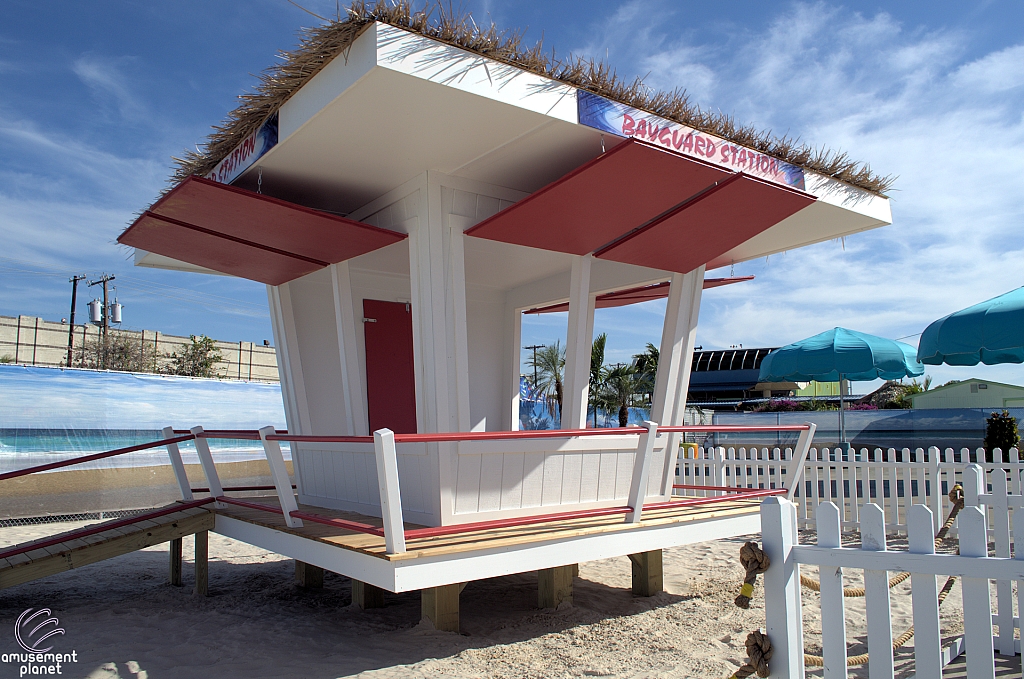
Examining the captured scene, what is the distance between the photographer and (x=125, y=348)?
3112cm

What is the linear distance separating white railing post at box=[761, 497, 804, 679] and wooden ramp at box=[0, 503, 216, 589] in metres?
5.90

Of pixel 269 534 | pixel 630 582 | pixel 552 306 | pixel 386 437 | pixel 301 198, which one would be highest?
pixel 301 198

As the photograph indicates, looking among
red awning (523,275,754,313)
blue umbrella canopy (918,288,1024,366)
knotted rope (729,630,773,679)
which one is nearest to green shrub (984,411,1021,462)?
blue umbrella canopy (918,288,1024,366)

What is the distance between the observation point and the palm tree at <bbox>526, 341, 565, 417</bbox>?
69.5 feet

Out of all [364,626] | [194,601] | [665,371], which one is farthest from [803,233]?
[194,601]

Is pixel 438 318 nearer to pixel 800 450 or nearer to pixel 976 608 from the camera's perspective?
pixel 800 450

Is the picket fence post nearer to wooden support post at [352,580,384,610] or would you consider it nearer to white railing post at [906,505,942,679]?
white railing post at [906,505,942,679]

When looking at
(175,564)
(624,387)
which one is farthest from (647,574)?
(624,387)

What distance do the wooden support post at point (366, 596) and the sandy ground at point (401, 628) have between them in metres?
0.11

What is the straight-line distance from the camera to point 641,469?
509 centimetres

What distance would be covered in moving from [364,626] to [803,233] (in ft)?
19.7

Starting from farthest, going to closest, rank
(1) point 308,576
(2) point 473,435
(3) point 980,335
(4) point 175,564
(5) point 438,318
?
(3) point 980,335, (4) point 175,564, (1) point 308,576, (5) point 438,318, (2) point 473,435

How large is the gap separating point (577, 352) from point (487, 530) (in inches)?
77.9

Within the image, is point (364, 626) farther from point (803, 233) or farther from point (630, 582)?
point (803, 233)
